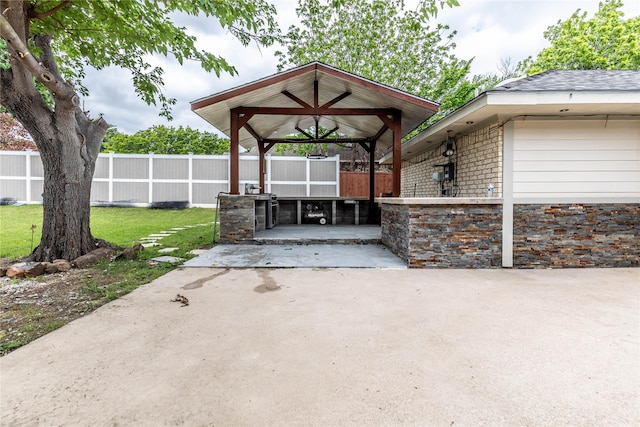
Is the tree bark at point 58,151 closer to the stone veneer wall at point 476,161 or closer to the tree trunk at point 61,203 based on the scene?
the tree trunk at point 61,203

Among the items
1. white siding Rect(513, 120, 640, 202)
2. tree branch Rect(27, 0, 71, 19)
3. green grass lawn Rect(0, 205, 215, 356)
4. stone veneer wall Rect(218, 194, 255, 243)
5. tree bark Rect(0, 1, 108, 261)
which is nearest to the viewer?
green grass lawn Rect(0, 205, 215, 356)

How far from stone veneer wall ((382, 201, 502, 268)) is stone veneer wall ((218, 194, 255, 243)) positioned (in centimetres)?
365

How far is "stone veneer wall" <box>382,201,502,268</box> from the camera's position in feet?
15.4

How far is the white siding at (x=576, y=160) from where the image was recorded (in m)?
4.72

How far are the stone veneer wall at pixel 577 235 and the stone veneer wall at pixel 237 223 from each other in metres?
5.18

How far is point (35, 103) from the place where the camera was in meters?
4.41

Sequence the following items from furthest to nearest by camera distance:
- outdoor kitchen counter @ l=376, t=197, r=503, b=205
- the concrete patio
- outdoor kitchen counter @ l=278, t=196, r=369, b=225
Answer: outdoor kitchen counter @ l=278, t=196, r=369, b=225 < outdoor kitchen counter @ l=376, t=197, r=503, b=205 < the concrete patio

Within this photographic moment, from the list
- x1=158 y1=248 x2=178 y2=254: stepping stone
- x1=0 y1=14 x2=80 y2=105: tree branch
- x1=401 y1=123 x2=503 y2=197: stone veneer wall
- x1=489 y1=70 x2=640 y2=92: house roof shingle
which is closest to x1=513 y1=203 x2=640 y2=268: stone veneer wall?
x1=401 y1=123 x2=503 y2=197: stone veneer wall

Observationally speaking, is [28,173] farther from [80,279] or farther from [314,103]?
[314,103]

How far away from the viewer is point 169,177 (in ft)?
46.6

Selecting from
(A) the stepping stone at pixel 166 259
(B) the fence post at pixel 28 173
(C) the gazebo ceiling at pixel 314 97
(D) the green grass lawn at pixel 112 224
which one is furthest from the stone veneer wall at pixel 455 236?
(B) the fence post at pixel 28 173

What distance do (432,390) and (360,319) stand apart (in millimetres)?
1082

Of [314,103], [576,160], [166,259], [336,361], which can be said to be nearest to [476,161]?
[576,160]

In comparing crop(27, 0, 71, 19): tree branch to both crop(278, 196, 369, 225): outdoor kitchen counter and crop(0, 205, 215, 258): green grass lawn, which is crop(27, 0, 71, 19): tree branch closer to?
crop(0, 205, 215, 258): green grass lawn
